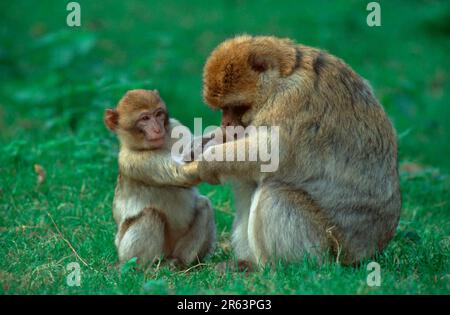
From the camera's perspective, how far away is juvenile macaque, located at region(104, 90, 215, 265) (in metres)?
7.53

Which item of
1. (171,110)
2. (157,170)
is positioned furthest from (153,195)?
(171,110)

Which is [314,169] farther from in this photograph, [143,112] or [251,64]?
[143,112]

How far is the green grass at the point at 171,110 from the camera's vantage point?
694 centimetres

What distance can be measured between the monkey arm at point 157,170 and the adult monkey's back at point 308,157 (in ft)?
0.71

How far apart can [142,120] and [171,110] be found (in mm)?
6937

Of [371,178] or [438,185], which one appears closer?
[371,178]

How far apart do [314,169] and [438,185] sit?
4.03m

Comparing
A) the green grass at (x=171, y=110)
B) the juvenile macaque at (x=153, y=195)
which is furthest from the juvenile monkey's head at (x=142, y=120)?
the green grass at (x=171, y=110)

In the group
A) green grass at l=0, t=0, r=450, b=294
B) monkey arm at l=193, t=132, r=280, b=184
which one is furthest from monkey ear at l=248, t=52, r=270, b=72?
green grass at l=0, t=0, r=450, b=294

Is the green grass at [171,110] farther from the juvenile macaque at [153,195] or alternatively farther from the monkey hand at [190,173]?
the monkey hand at [190,173]
